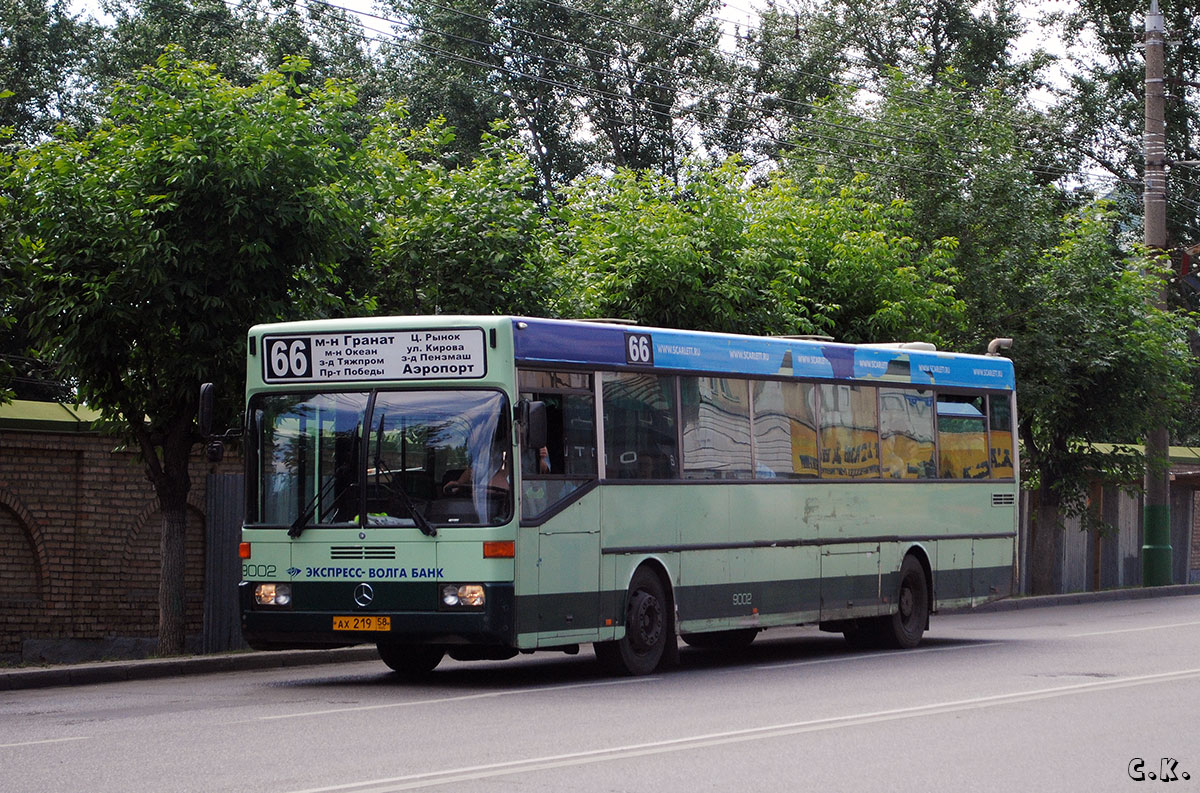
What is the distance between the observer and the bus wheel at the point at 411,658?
14.6m

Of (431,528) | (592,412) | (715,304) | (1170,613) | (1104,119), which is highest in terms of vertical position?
(1104,119)

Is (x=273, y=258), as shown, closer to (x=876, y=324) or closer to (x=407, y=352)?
(x=407, y=352)

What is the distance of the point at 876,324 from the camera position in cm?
2392

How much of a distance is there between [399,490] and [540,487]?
3.59 feet

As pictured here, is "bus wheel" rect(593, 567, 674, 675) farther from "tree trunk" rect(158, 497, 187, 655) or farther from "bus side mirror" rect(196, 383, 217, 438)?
"tree trunk" rect(158, 497, 187, 655)

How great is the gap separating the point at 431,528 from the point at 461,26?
107 feet

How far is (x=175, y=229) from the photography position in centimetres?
1633

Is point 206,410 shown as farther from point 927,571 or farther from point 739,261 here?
point 739,261

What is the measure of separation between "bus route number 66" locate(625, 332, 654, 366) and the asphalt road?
2.66 meters

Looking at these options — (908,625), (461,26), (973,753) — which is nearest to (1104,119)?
(461,26)

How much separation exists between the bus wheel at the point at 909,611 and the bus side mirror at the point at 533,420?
20.9 ft

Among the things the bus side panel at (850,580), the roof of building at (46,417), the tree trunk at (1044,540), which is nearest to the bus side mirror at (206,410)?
the roof of building at (46,417)

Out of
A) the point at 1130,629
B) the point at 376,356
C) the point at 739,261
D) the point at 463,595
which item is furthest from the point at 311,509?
the point at 1130,629

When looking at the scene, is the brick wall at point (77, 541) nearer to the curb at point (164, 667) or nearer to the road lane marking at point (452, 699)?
the curb at point (164, 667)
